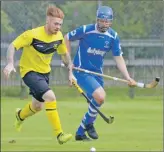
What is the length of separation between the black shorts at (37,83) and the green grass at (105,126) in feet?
11.4

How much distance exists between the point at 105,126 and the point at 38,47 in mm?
7734

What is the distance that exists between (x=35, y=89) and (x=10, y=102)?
1181 cm

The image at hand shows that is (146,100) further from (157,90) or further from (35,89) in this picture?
(35,89)

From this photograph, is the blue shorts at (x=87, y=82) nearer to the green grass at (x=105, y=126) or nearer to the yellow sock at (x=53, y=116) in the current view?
the yellow sock at (x=53, y=116)

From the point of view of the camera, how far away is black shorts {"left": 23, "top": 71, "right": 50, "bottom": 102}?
12362mm

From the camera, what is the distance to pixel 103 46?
13383mm

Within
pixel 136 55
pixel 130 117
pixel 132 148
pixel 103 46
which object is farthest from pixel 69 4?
pixel 103 46

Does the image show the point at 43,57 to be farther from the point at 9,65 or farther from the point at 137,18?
the point at 137,18

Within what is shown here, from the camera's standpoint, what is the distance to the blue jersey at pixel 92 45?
1340 centimetres

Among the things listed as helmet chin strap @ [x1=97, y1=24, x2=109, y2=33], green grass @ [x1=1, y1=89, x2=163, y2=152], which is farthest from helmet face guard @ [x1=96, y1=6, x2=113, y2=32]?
green grass @ [x1=1, y1=89, x2=163, y2=152]

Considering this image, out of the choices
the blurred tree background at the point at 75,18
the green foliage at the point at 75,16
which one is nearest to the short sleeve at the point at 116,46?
the blurred tree background at the point at 75,18

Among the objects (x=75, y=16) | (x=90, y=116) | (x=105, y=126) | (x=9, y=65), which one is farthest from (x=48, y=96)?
(x=75, y=16)

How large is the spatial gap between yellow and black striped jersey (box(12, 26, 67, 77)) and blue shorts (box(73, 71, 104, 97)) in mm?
1144

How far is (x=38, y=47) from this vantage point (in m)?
12.4
